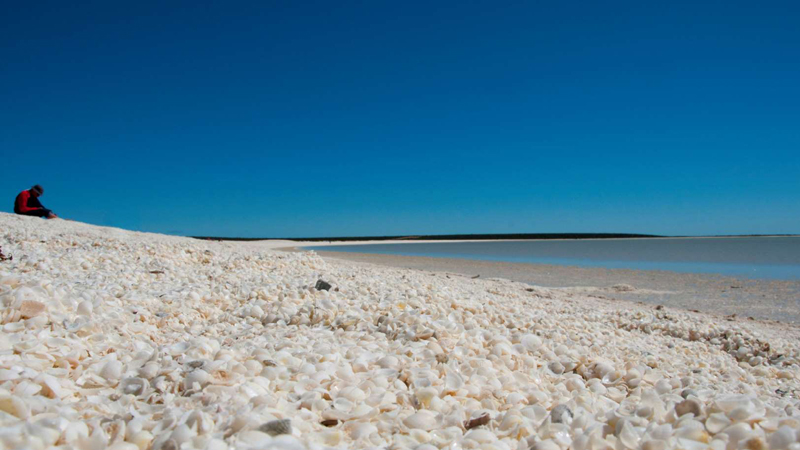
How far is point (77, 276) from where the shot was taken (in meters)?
4.28

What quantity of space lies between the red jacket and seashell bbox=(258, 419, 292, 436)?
1492cm

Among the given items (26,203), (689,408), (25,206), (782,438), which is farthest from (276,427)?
(26,203)

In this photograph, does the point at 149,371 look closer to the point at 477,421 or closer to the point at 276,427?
the point at 276,427

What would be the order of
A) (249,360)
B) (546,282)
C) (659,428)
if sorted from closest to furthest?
1. (659,428)
2. (249,360)
3. (546,282)

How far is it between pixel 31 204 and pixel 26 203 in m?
0.20

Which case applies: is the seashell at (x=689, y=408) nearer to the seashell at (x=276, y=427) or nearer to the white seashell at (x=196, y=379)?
the seashell at (x=276, y=427)

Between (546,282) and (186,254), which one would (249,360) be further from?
(546,282)

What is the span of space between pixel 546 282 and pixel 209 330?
8.96 metres

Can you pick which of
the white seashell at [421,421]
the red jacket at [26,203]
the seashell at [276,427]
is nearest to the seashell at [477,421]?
the white seashell at [421,421]

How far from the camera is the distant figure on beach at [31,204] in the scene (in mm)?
12914

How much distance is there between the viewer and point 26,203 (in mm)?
13203

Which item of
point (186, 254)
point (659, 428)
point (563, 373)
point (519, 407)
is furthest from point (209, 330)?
point (186, 254)

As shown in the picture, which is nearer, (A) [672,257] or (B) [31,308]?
(B) [31,308]

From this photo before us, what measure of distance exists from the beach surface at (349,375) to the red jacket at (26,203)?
1095cm
